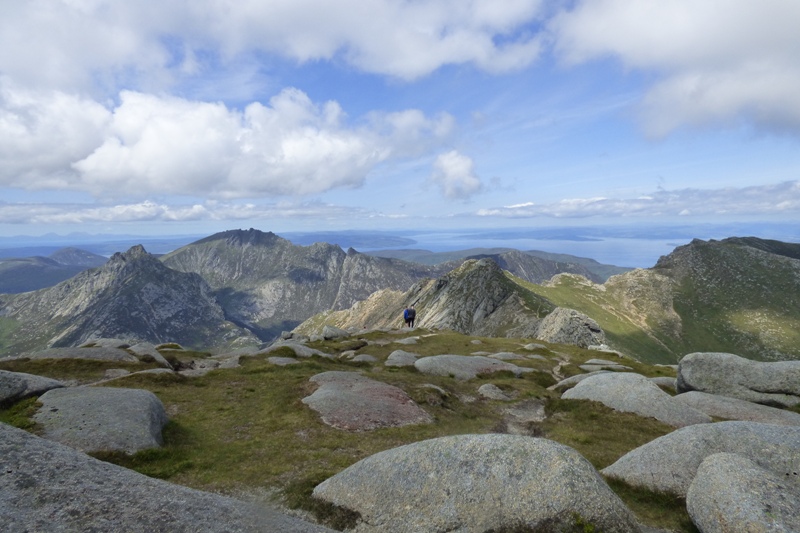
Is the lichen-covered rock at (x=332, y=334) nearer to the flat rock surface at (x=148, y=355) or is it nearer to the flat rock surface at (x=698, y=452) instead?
the flat rock surface at (x=148, y=355)

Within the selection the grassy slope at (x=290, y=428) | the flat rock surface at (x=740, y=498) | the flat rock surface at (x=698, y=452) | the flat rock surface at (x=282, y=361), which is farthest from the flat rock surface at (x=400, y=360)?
the flat rock surface at (x=740, y=498)

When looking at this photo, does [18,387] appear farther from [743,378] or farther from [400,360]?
[743,378]

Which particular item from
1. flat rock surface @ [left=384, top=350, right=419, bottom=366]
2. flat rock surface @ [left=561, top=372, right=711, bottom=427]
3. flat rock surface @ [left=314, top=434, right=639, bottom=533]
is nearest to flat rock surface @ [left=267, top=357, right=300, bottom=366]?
flat rock surface @ [left=384, top=350, right=419, bottom=366]

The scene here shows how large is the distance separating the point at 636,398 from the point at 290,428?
2866cm

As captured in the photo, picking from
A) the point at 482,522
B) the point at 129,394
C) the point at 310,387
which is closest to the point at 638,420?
the point at 482,522

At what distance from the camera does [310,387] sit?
124 feet

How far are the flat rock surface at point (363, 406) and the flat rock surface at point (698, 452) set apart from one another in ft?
49.3

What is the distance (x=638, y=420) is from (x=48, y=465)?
119ft

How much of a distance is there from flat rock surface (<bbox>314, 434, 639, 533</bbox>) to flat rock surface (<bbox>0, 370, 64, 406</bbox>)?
2412 cm

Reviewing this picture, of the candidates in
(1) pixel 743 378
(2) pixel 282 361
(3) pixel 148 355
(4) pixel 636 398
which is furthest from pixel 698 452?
(3) pixel 148 355

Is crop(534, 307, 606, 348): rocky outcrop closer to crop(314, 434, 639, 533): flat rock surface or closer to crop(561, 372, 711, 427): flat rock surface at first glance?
crop(561, 372, 711, 427): flat rock surface

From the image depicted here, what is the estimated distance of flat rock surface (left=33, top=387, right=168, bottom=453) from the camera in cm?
2120

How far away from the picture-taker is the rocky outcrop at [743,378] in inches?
1407

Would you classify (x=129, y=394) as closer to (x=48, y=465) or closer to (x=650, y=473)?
(x=48, y=465)
